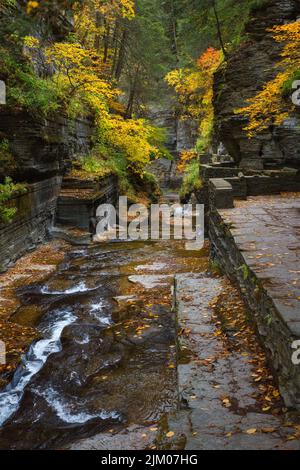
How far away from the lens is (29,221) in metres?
15.6

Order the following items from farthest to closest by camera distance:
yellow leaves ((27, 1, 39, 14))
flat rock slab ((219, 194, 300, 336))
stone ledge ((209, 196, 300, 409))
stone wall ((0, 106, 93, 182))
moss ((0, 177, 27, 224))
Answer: stone wall ((0, 106, 93, 182)) < moss ((0, 177, 27, 224)) < flat rock slab ((219, 194, 300, 336)) < stone ledge ((209, 196, 300, 409)) < yellow leaves ((27, 1, 39, 14))

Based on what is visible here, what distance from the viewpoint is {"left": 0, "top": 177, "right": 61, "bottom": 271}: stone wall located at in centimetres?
1351

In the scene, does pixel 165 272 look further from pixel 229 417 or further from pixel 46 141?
pixel 229 417

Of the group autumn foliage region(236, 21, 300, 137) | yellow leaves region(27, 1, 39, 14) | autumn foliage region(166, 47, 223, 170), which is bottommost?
yellow leaves region(27, 1, 39, 14)

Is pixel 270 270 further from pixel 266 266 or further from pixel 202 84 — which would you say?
pixel 202 84

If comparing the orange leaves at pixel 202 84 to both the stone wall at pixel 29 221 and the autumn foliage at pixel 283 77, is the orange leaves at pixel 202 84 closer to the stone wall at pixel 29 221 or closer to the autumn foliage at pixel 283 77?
the autumn foliage at pixel 283 77

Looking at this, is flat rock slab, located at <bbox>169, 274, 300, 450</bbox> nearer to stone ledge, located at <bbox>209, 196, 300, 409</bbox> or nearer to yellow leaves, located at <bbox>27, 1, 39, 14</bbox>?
stone ledge, located at <bbox>209, 196, 300, 409</bbox>

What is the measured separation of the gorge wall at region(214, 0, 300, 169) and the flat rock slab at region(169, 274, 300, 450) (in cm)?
1318

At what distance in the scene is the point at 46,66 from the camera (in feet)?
64.2

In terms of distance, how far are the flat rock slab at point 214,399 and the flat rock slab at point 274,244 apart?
1.07m

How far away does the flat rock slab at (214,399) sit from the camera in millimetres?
4051

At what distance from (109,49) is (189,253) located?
20231 millimetres

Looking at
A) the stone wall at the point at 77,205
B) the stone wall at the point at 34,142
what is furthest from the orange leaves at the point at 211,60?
the stone wall at the point at 77,205

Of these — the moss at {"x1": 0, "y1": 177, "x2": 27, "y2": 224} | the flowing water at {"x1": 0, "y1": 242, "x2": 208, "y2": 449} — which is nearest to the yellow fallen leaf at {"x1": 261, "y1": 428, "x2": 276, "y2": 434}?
the flowing water at {"x1": 0, "y1": 242, "x2": 208, "y2": 449}
